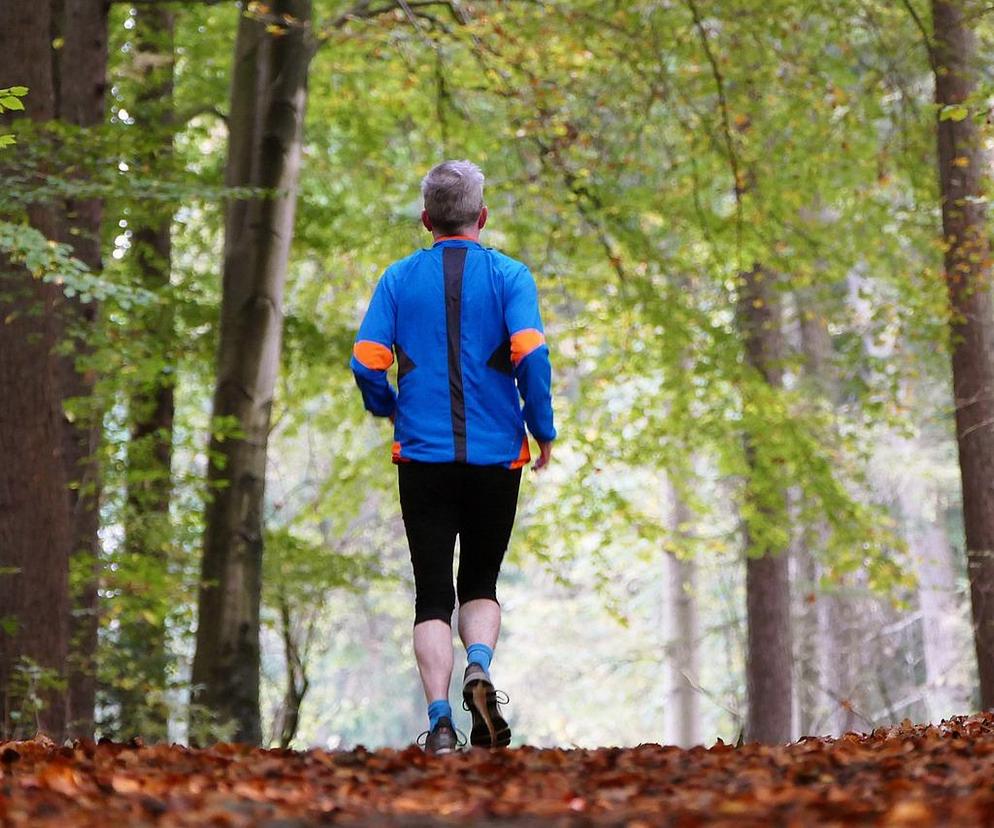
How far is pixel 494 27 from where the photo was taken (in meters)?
12.2

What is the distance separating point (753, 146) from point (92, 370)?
722cm

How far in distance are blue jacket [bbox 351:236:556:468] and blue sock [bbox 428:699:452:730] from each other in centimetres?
91

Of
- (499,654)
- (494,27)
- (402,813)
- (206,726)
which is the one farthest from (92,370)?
(499,654)

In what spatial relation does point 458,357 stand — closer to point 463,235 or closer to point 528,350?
point 528,350

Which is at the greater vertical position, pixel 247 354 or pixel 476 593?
pixel 247 354

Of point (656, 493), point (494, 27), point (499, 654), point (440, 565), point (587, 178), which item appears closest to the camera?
point (440, 565)

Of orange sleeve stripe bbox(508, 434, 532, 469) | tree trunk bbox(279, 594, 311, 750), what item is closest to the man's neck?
orange sleeve stripe bbox(508, 434, 532, 469)

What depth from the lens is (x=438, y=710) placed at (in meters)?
5.36

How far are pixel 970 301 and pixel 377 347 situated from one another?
265 inches

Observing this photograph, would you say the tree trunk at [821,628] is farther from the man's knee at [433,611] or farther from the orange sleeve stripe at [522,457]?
the man's knee at [433,611]

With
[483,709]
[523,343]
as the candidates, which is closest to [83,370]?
[523,343]

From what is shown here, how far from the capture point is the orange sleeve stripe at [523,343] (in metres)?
5.51

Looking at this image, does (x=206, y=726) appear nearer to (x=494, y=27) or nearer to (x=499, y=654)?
(x=494, y=27)

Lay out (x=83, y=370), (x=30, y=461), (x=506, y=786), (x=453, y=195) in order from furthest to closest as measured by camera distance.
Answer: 1. (x=83, y=370)
2. (x=30, y=461)
3. (x=453, y=195)
4. (x=506, y=786)
